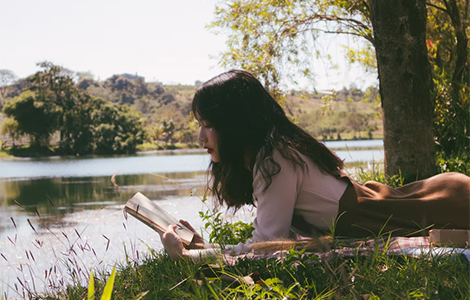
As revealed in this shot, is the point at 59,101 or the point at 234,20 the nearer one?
the point at 234,20

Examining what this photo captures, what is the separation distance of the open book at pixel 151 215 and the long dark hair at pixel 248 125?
35 centimetres

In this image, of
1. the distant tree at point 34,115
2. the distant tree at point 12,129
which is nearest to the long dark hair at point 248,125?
the distant tree at point 34,115

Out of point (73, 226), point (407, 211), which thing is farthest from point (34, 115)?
point (407, 211)

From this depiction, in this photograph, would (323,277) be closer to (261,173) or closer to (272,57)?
(261,173)

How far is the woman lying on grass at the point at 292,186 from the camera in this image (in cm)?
179

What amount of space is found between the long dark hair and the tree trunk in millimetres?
1624

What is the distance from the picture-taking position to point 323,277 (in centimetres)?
155

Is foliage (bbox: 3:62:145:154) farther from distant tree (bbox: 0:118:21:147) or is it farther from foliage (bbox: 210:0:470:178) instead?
foliage (bbox: 210:0:470:178)

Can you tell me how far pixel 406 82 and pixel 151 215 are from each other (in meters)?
2.26

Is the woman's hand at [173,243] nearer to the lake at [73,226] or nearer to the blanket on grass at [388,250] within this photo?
the blanket on grass at [388,250]

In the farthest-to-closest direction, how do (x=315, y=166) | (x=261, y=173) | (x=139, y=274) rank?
1. (x=139, y=274)
2. (x=315, y=166)
3. (x=261, y=173)

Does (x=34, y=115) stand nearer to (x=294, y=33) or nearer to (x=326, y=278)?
(x=294, y=33)

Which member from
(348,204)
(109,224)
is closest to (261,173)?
(348,204)

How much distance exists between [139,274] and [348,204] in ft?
3.28
